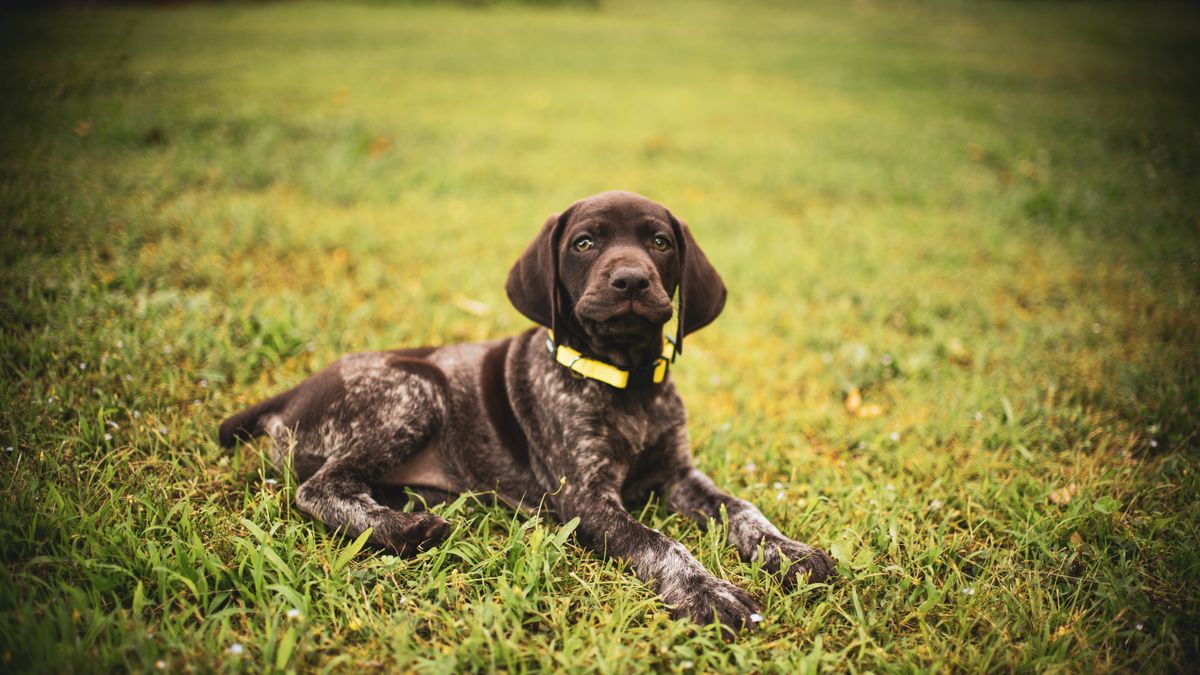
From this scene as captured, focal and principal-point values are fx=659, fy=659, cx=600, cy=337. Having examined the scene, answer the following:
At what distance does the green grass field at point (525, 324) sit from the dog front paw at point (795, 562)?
7 cm

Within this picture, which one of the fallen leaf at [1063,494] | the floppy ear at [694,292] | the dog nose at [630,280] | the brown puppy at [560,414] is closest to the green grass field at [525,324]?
the fallen leaf at [1063,494]

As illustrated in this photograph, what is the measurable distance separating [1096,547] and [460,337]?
393 centimetres

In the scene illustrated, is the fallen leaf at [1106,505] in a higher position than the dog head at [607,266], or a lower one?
lower

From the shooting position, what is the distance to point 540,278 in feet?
10.7

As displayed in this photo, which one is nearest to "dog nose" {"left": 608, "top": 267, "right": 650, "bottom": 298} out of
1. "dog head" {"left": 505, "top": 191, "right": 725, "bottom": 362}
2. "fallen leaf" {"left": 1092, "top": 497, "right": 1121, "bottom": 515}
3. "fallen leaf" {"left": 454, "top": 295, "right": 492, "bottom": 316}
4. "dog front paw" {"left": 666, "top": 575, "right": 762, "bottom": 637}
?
"dog head" {"left": 505, "top": 191, "right": 725, "bottom": 362}

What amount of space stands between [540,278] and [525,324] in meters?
2.10

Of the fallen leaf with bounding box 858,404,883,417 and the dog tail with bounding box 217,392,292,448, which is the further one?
the fallen leaf with bounding box 858,404,883,417

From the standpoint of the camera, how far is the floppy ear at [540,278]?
10.5 feet

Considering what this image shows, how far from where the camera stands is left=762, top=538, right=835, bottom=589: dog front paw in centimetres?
275

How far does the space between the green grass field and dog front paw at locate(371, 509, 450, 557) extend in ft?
0.23

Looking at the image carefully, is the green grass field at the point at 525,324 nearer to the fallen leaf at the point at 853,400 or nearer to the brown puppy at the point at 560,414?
the fallen leaf at the point at 853,400

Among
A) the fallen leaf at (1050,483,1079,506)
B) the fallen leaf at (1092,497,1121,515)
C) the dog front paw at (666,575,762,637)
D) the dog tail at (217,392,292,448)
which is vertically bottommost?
the dog front paw at (666,575,762,637)

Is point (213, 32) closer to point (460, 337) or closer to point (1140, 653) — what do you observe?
point (460, 337)

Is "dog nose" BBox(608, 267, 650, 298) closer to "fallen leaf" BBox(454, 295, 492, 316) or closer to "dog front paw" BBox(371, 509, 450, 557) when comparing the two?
"dog front paw" BBox(371, 509, 450, 557)
